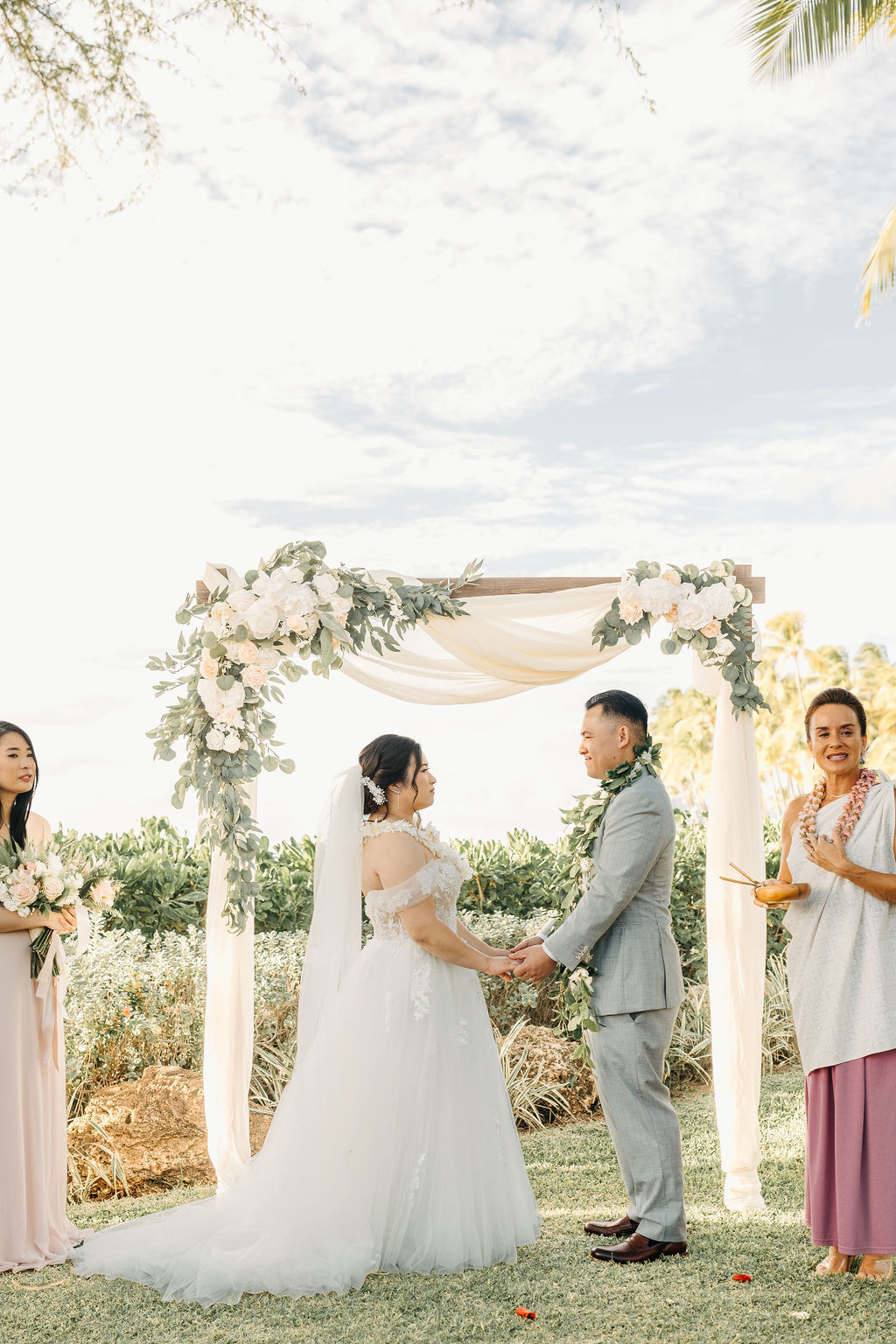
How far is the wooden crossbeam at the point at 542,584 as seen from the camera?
589 centimetres

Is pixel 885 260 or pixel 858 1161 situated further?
pixel 885 260

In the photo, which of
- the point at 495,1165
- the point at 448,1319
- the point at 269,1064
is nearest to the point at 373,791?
the point at 495,1165

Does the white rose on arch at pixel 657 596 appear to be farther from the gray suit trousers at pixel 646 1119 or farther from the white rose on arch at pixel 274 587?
the gray suit trousers at pixel 646 1119

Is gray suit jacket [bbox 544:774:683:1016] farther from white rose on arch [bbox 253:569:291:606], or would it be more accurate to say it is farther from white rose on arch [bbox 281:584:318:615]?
white rose on arch [bbox 253:569:291:606]

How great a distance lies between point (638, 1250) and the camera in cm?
448

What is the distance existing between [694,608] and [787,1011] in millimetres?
5187

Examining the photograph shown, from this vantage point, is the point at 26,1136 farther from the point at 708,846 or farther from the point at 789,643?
the point at 789,643

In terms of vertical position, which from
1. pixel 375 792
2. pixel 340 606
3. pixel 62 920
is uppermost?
pixel 340 606

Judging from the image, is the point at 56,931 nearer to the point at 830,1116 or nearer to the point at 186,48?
the point at 830,1116

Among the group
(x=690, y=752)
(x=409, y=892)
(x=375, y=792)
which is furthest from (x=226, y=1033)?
(x=690, y=752)

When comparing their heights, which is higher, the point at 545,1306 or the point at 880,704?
the point at 880,704

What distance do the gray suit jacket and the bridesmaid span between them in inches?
92.4

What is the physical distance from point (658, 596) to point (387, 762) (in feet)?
6.08

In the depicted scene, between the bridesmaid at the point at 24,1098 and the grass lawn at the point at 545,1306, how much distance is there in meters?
0.19
